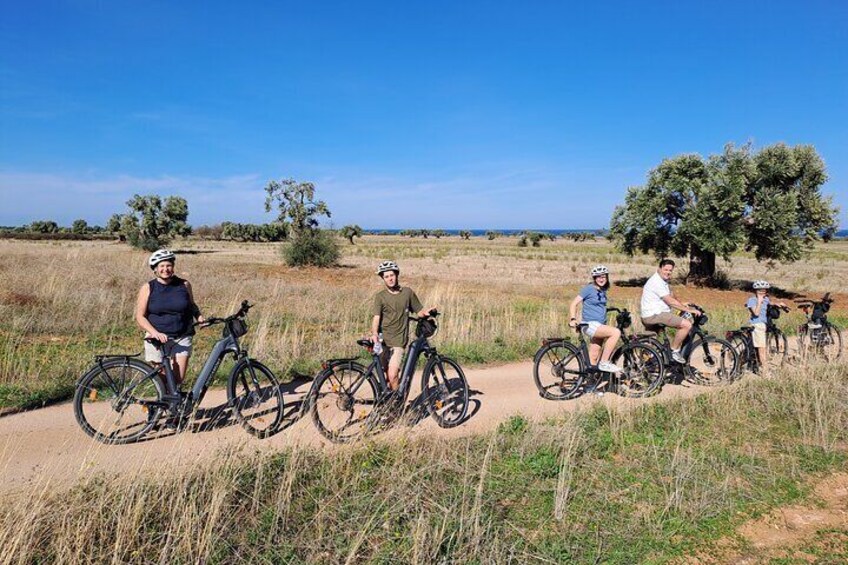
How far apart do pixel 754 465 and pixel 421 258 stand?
45.5 metres

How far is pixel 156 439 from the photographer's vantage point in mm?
6059

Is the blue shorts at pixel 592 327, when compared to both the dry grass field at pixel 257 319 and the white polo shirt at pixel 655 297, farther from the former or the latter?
the dry grass field at pixel 257 319

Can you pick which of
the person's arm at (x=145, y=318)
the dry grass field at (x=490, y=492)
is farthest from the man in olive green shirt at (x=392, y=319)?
the person's arm at (x=145, y=318)

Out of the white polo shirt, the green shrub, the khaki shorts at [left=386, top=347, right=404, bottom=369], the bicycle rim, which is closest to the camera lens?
the khaki shorts at [left=386, top=347, right=404, bottom=369]

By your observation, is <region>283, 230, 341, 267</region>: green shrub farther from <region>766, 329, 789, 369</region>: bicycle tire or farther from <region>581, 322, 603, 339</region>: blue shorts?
<region>581, 322, 603, 339</region>: blue shorts

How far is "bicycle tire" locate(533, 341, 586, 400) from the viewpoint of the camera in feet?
26.9

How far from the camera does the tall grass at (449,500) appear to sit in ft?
13.3

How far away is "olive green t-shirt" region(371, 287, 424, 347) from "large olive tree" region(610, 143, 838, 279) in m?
23.2

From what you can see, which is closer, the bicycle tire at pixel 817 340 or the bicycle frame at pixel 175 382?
the bicycle frame at pixel 175 382

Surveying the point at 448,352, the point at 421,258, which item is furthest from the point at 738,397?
the point at 421,258

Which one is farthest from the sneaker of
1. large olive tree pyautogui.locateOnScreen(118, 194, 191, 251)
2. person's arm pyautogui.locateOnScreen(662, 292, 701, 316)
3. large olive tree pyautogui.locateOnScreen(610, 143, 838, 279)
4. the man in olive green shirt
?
large olive tree pyautogui.locateOnScreen(118, 194, 191, 251)

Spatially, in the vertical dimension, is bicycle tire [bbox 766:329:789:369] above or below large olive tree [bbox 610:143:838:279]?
below

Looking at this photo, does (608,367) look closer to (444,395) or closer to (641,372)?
(641,372)

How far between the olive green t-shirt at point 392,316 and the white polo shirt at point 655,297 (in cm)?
457
